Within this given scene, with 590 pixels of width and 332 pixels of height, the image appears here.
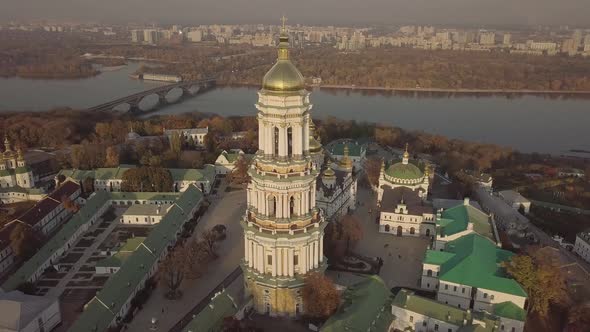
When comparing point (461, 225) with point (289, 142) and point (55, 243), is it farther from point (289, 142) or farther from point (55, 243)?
point (55, 243)

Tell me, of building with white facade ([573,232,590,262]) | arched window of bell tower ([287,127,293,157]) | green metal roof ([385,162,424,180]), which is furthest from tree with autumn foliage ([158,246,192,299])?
building with white facade ([573,232,590,262])

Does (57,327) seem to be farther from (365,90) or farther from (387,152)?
(365,90)

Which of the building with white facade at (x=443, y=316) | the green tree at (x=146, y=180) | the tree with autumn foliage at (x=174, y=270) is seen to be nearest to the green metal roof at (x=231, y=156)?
the green tree at (x=146, y=180)

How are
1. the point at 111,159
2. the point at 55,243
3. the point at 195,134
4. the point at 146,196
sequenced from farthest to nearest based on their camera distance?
the point at 195,134 → the point at 111,159 → the point at 146,196 → the point at 55,243

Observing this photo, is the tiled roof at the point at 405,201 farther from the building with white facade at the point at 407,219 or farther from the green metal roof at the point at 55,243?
the green metal roof at the point at 55,243

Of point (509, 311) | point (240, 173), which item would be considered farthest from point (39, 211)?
point (509, 311)
